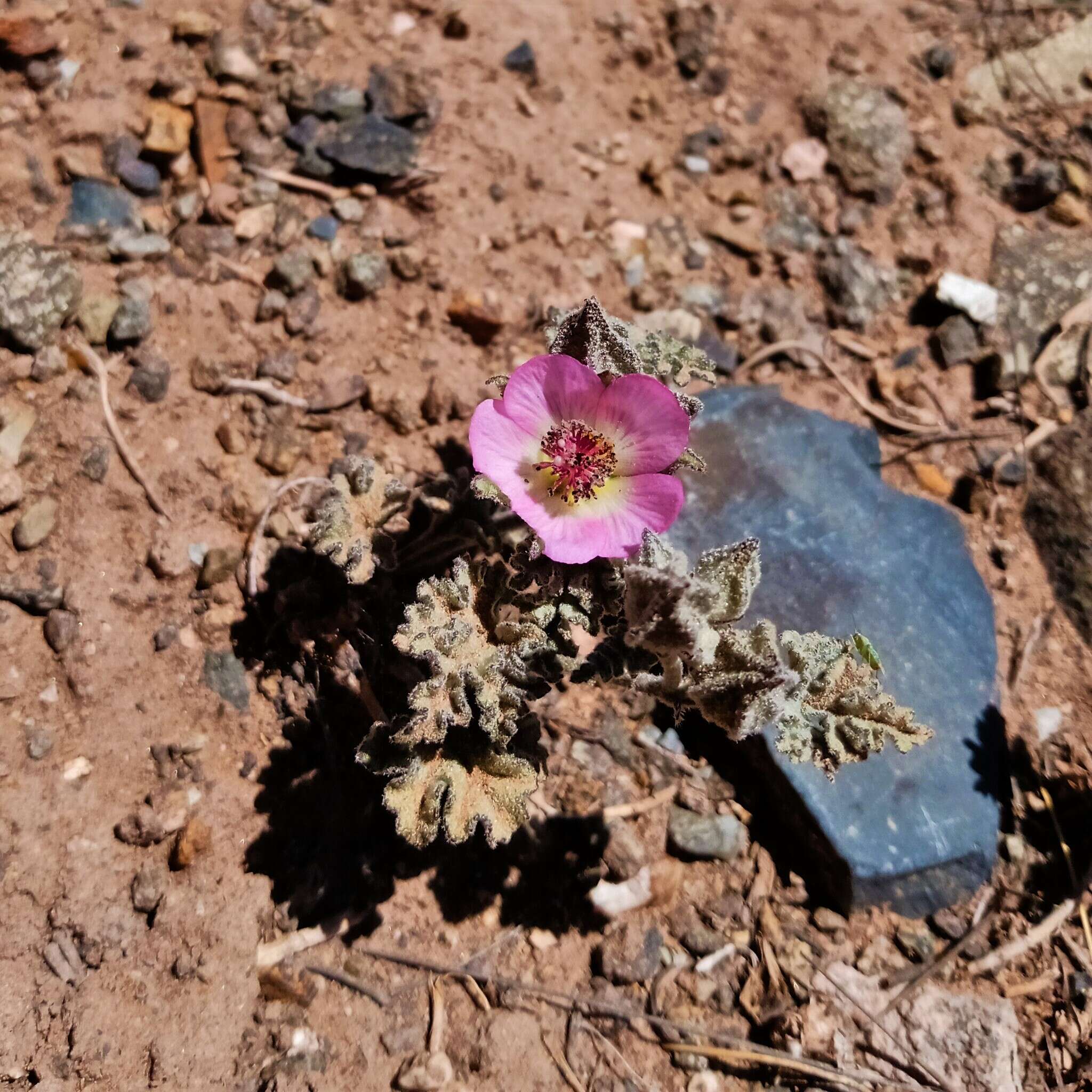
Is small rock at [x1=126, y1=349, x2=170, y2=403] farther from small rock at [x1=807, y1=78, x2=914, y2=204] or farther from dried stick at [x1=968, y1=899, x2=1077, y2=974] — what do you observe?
dried stick at [x1=968, y1=899, x2=1077, y2=974]

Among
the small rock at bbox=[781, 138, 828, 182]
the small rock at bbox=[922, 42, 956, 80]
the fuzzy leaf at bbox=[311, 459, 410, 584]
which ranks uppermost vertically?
the small rock at bbox=[922, 42, 956, 80]

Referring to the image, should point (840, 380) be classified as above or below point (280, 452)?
above

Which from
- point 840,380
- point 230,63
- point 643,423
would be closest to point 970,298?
point 840,380

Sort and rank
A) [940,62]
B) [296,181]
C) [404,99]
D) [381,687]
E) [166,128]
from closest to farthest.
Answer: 1. [381,687]
2. [166,128]
3. [296,181]
4. [404,99]
5. [940,62]

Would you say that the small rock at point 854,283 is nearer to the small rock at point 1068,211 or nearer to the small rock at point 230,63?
the small rock at point 1068,211

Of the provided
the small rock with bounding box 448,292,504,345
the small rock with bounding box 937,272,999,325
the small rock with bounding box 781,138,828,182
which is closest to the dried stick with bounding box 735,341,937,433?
the small rock with bounding box 937,272,999,325

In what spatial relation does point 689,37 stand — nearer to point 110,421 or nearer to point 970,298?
point 970,298
